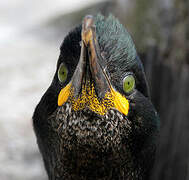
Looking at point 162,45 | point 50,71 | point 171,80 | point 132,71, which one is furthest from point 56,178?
point 50,71

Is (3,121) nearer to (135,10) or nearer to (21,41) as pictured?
(135,10)

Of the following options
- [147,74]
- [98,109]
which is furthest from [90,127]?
[147,74]

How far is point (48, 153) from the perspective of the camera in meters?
2.12

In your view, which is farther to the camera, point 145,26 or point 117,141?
point 145,26

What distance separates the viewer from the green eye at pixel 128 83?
5.88ft

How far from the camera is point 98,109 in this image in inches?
62.9

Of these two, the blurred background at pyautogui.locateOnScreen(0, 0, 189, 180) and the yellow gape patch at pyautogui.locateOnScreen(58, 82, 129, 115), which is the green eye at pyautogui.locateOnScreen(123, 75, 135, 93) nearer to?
the yellow gape patch at pyautogui.locateOnScreen(58, 82, 129, 115)

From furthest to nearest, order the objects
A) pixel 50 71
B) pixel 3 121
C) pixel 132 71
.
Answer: pixel 50 71, pixel 3 121, pixel 132 71

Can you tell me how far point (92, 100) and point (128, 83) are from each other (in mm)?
299

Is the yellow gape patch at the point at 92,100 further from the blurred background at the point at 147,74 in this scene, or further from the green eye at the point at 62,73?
the blurred background at the point at 147,74

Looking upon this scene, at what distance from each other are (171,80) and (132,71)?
1.98 m

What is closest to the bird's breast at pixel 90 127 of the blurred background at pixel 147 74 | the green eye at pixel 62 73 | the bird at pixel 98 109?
the bird at pixel 98 109

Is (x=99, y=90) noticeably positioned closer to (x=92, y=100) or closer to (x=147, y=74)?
(x=92, y=100)

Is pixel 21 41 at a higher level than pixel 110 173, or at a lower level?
higher
